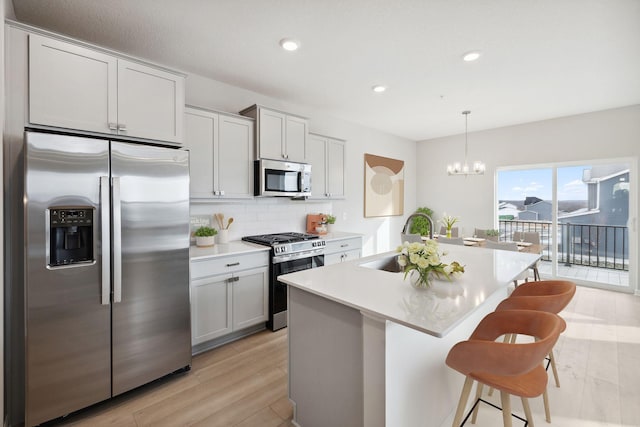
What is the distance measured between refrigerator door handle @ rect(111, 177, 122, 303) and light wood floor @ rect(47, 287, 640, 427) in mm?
797

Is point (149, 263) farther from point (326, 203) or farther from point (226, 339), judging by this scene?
point (326, 203)

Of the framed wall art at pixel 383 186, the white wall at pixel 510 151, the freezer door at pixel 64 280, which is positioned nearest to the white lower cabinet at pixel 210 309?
the freezer door at pixel 64 280

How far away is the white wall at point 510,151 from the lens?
168 inches

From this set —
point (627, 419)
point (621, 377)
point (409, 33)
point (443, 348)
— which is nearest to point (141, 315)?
point (443, 348)

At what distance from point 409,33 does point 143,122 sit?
7.34 ft

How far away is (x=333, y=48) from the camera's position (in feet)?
8.55

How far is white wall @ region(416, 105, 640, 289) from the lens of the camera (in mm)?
4277

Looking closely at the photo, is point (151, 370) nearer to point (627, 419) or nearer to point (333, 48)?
point (333, 48)

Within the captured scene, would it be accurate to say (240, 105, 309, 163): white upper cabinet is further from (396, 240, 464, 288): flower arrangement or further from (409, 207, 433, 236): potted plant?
(409, 207, 433, 236): potted plant

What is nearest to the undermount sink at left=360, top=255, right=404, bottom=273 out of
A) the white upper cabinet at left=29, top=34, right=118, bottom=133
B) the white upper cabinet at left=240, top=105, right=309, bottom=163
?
the white upper cabinet at left=240, top=105, right=309, bottom=163

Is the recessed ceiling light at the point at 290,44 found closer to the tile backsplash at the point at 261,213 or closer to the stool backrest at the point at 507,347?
the tile backsplash at the point at 261,213

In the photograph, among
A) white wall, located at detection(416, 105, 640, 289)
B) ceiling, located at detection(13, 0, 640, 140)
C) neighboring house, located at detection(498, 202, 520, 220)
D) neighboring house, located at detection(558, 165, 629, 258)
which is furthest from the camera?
neighboring house, located at detection(498, 202, 520, 220)

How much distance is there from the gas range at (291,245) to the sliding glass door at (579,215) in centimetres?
349

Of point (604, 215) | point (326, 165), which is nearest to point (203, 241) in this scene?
point (326, 165)
